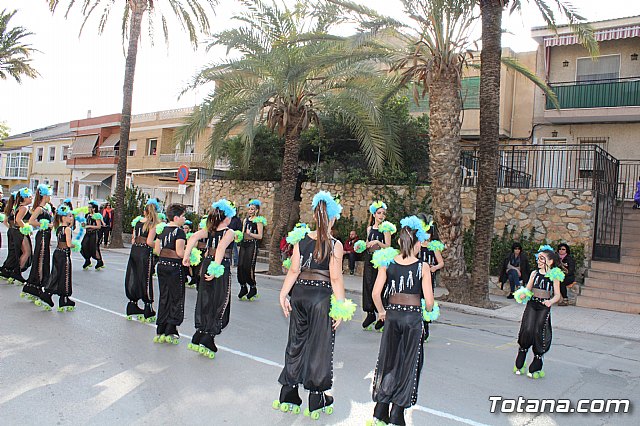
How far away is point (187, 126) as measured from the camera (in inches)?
662

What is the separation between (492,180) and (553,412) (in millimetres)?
7487

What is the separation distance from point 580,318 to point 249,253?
23.8 ft

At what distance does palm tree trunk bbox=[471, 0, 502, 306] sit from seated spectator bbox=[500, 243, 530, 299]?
2073 millimetres

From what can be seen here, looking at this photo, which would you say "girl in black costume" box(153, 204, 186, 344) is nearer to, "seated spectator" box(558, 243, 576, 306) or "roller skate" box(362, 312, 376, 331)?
"roller skate" box(362, 312, 376, 331)

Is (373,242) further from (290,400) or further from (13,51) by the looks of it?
(13,51)

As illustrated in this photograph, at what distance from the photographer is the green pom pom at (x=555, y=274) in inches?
271

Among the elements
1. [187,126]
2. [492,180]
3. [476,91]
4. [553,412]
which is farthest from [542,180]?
[553,412]

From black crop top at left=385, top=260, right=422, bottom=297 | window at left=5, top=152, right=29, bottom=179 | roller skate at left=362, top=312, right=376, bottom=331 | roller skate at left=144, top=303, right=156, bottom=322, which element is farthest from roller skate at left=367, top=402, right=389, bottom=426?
window at left=5, top=152, right=29, bottom=179

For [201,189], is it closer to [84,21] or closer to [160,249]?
[84,21]

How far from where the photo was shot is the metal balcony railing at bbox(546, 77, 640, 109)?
750 inches

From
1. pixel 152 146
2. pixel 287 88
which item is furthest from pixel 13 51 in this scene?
pixel 287 88

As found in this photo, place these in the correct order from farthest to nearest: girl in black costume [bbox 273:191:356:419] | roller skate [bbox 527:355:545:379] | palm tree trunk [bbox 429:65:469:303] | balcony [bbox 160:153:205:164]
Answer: balcony [bbox 160:153:205:164]
palm tree trunk [bbox 429:65:469:303]
roller skate [bbox 527:355:545:379]
girl in black costume [bbox 273:191:356:419]

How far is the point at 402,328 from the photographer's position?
480cm

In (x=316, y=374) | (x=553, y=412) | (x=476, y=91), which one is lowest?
(x=553, y=412)
